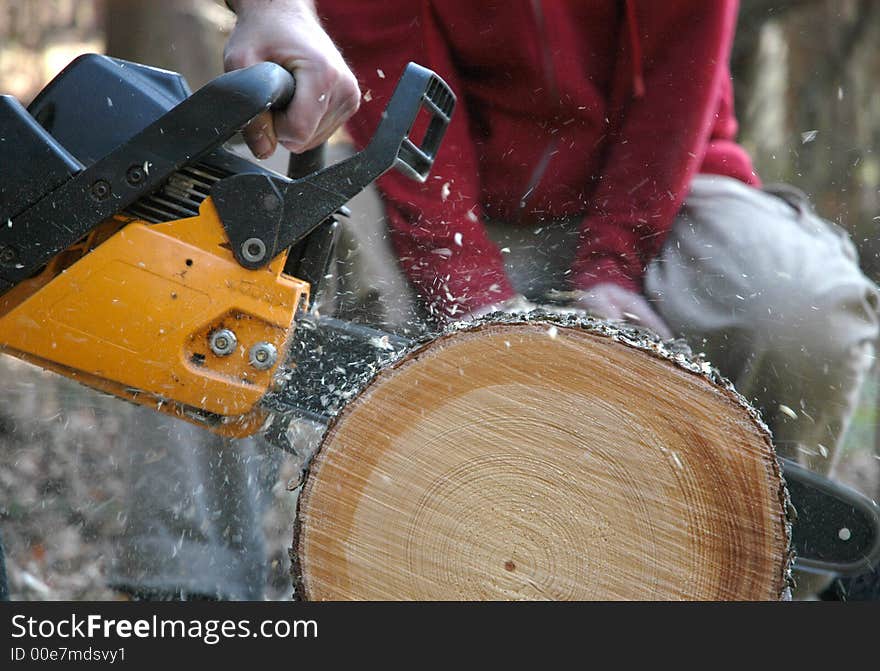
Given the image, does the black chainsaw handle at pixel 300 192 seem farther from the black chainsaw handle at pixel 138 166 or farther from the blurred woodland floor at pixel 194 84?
the blurred woodland floor at pixel 194 84

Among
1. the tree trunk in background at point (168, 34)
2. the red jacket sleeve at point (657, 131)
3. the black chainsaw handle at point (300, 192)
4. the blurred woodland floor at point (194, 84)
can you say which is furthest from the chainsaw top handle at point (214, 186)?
the tree trunk in background at point (168, 34)

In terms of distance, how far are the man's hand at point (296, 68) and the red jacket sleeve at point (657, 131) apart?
0.74m

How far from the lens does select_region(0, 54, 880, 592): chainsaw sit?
1482 mm

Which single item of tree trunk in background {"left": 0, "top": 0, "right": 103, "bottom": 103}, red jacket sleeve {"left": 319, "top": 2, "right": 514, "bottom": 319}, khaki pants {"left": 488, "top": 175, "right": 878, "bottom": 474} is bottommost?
tree trunk in background {"left": 0, "top": 0, "right": 103, "bottom": 103}

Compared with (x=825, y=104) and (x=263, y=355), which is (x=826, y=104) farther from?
(x=263, y=355)

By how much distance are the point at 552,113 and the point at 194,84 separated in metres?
2.15

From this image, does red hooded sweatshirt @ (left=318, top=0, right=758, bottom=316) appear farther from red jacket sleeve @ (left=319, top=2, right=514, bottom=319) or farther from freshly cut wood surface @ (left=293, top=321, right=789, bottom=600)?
freshly cut wood surface @ (left=293, top=321, right=789, bottom=600)

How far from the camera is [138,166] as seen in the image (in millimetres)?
1489

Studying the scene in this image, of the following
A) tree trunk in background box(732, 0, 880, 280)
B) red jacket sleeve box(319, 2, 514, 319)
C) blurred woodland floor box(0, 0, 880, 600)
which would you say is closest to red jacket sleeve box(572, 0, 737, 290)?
red jacket sleeve box(319, 2, 514, 319)

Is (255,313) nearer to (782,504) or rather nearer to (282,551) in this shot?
(782,504)

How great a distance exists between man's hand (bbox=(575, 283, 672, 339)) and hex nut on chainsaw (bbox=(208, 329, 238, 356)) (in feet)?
2.83

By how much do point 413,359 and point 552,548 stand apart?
1.20 ft

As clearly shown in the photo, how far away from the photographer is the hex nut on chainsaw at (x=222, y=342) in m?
1.51

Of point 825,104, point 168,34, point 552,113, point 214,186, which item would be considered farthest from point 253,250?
point 825,104
